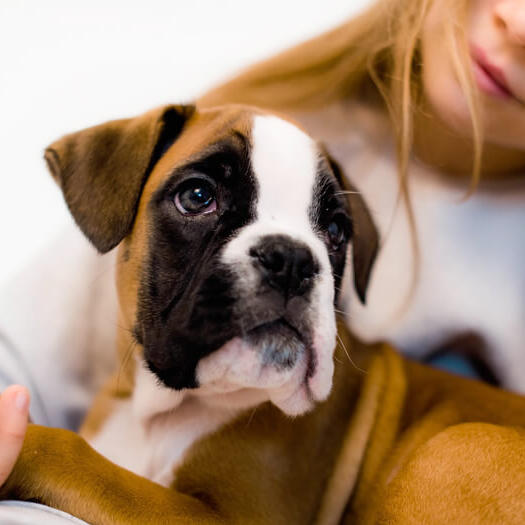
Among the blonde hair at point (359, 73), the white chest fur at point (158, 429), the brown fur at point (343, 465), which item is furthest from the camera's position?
the blonde hair at point (359, 73)

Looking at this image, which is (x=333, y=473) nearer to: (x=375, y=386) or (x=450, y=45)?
(x=375, y=386)

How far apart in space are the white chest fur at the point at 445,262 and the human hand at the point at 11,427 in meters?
1.32

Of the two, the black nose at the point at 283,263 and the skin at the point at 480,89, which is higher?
the black nose at the point at 283,263

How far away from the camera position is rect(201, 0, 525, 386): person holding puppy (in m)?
2.21

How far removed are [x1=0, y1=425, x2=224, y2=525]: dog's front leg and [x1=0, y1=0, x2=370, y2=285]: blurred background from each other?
124 centimetres

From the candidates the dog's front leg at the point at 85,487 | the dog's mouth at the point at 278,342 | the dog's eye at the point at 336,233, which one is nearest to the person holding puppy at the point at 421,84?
the dog's eye at the point at 336,233

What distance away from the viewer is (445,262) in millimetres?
2295

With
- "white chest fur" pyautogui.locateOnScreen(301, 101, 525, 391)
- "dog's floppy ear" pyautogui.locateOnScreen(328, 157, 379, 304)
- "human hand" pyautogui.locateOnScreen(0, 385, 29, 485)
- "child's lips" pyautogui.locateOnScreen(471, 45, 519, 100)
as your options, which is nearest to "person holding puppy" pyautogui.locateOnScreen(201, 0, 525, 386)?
"white chest fur" pyautogui.locateOnScreen(301, 101, 525, 391)

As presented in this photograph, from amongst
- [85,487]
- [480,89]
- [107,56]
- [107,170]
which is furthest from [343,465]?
[107,56]

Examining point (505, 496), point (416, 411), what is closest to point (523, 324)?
point (416, 411)

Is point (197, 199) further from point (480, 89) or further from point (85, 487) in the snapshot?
point (480, 89)

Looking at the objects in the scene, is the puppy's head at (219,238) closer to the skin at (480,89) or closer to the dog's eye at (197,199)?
the dog's eye at (197,199)

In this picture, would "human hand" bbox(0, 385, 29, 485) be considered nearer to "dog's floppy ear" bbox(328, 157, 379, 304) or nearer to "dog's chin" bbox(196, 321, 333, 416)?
"dog's chin" bbox(196, 321, 333, 416)

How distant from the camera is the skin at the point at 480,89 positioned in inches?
67.0
